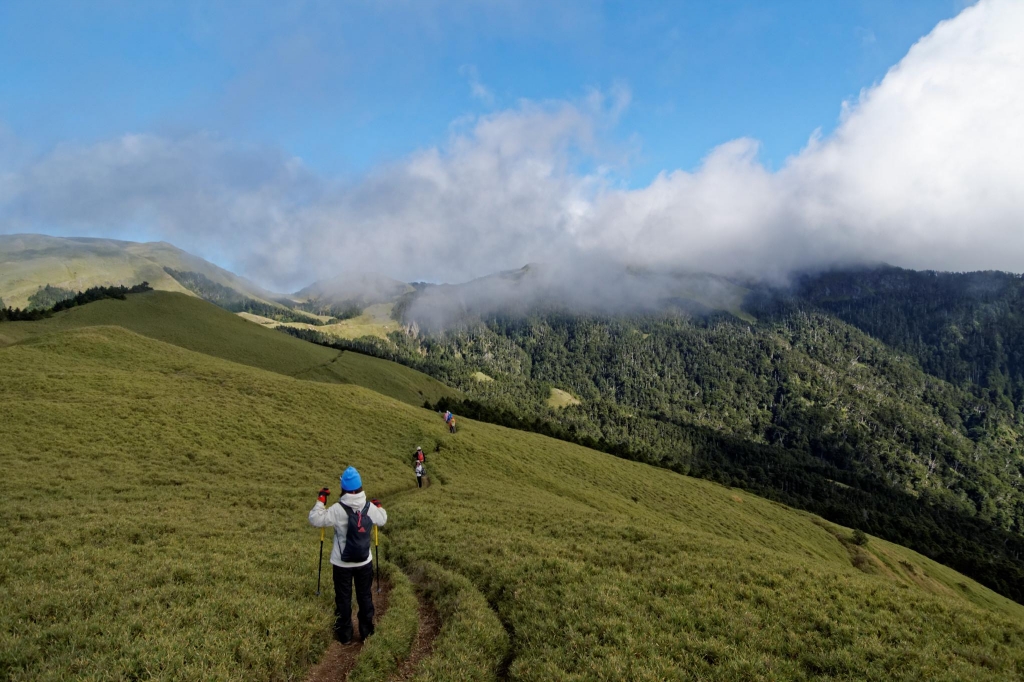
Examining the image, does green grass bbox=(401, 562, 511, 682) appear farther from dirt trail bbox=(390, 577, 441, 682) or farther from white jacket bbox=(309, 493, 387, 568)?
white jacket bbox=(309, 493, 387, 568)

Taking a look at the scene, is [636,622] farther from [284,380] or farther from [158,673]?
[284,380]

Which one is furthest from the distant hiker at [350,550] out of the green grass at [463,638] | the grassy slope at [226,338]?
the grassy slope at [226,338]

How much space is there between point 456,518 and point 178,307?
126 metres

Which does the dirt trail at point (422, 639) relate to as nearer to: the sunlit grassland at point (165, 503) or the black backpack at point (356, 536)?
the sunlit grassland at point (165, 503)

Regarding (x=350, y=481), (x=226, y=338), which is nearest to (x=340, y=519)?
(x=350, y=481)

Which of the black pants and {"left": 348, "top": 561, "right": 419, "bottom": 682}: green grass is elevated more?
the black pants

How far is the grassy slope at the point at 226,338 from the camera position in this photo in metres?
99.2

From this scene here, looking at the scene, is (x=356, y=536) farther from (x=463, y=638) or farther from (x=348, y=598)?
(x=463, y=638)

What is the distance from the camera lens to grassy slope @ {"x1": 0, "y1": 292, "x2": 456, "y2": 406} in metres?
99.2

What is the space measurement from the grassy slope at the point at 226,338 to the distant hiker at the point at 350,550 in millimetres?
97793

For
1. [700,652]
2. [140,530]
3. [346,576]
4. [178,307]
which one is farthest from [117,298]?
[700,652]

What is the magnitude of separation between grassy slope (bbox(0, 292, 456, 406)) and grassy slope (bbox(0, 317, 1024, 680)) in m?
61.8

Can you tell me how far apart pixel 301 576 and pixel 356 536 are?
5948mm

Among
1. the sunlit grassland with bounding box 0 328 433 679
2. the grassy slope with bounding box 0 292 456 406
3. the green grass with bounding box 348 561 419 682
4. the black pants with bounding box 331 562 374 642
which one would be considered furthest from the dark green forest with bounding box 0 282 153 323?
the black pants with bounding box 331 562 374 642
